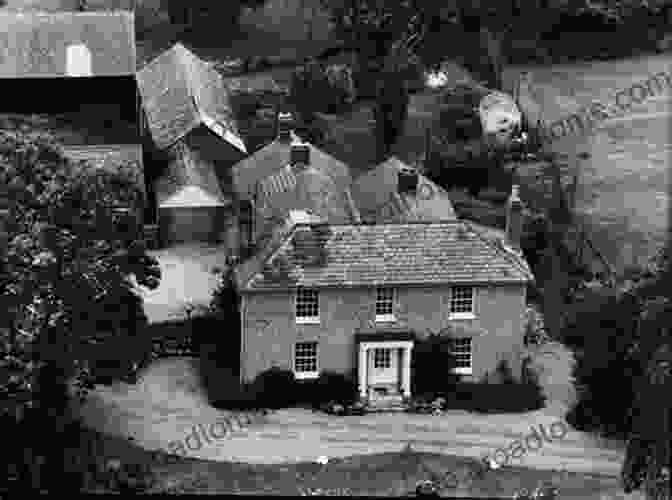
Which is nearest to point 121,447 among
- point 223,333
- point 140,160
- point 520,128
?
point 223,333

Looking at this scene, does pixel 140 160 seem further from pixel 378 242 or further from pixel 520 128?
pixel 520 128

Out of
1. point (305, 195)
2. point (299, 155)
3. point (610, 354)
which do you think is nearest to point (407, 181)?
point (305, 195)

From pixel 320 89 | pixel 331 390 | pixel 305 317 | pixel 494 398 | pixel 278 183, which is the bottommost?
pixel 494 398

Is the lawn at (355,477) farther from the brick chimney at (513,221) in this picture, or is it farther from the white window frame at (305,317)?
the brick chimney at (513,221)

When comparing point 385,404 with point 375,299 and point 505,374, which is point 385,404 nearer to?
point 375,299

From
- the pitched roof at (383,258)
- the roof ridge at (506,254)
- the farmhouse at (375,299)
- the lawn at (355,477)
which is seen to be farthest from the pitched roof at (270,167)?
the lawn at (355,477)

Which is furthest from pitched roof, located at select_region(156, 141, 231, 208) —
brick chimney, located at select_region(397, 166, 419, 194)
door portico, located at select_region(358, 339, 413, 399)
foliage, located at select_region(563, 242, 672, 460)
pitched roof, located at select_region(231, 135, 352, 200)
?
foliage, located at select_region(563, 242, 672, 460)
